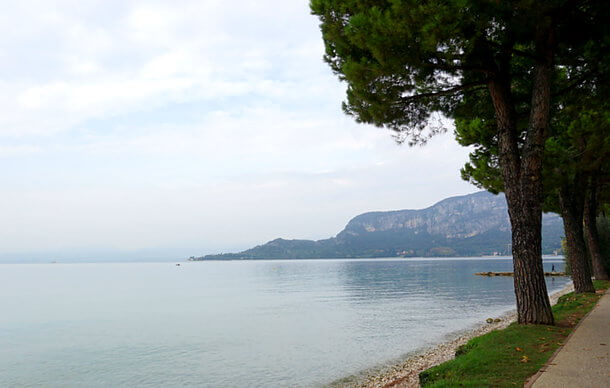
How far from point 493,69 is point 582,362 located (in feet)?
25.0

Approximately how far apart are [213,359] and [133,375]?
3.63m

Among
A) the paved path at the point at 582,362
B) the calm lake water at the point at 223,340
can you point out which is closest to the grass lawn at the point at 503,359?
the paved path at the point at 582,362

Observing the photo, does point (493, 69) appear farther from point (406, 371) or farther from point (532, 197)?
point (406, 371)

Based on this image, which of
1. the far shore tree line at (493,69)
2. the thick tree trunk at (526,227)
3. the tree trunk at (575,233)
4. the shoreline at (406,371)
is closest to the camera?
the far shore tree line at (493,69)

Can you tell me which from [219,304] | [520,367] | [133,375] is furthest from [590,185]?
[219,304]

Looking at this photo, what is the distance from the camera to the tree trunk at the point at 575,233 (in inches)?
755

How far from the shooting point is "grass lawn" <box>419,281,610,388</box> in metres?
6.94

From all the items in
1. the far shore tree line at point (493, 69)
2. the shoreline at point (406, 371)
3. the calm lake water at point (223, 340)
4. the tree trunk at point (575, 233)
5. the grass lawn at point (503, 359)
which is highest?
the far shore tree line at point (493, 69)

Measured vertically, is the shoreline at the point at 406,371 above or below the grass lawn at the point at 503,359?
below

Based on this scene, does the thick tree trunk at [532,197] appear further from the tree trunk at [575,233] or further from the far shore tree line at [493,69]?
the tree trunk at [575,233]

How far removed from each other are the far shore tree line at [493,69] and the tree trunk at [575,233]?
211 inches

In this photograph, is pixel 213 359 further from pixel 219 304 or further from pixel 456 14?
pixel 219 304

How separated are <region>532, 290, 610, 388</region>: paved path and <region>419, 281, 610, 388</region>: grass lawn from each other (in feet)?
0.80

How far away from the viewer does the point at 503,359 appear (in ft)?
26.5
